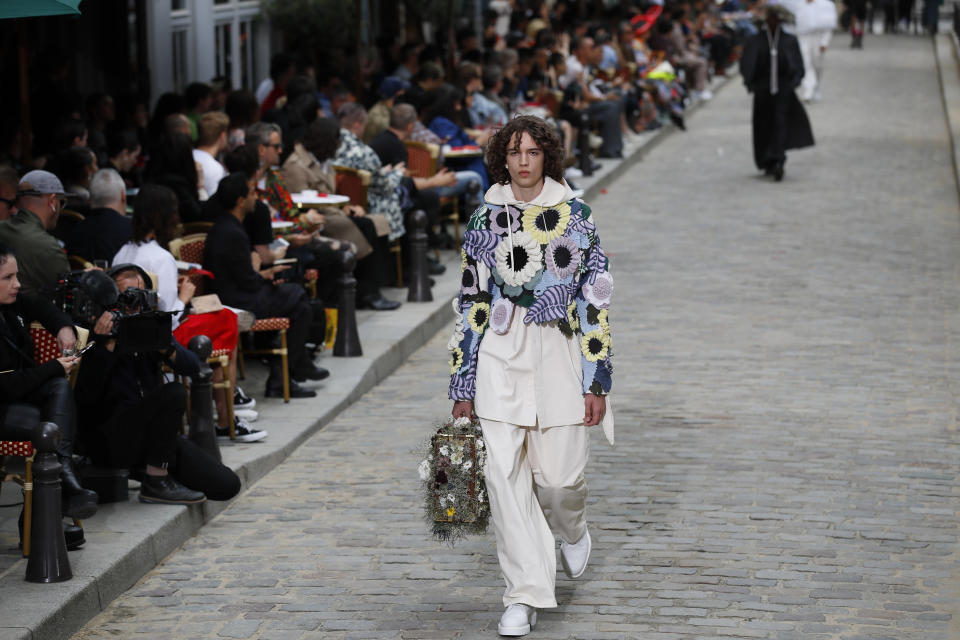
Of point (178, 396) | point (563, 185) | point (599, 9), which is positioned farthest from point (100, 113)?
point (599, 9)

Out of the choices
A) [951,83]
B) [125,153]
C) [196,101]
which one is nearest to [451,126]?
[196,101]

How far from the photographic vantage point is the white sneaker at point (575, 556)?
6438 millimetres

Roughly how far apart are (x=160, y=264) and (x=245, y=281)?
102cm

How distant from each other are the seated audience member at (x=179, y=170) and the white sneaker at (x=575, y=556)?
532cm

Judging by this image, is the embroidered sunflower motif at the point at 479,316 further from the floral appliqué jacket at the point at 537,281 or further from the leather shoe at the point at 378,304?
the leather shoe at the point at 378,304

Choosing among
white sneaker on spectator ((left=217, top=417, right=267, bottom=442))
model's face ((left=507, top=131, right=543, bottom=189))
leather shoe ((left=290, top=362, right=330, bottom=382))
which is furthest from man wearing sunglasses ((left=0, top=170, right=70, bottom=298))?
model's face ((left=507, top=131, right=543, bottom=189))

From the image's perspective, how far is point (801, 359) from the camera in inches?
433

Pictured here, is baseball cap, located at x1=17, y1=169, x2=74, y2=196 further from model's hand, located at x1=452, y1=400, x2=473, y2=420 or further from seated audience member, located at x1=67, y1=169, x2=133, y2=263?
model's hand, located at x1=452, y1=400, x2=473, y2=420

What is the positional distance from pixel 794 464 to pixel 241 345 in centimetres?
350

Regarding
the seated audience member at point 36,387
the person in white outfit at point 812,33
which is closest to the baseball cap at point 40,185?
the seated audience member at point 36,387

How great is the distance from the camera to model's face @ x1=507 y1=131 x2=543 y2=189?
6.01 meters

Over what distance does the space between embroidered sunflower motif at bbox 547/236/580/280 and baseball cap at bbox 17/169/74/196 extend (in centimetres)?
361

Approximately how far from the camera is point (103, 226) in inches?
364

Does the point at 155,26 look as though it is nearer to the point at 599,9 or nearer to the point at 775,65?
the point at 775,65
